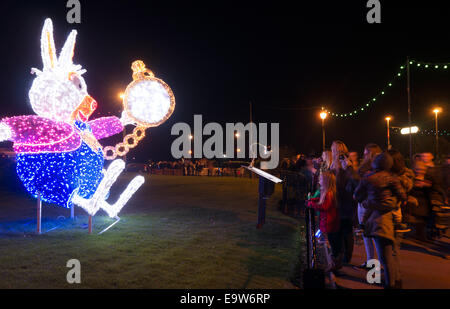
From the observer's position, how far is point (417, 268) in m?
5.03

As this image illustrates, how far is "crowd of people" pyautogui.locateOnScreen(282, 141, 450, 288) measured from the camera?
4078 millimetres

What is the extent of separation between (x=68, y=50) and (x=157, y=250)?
4.43m

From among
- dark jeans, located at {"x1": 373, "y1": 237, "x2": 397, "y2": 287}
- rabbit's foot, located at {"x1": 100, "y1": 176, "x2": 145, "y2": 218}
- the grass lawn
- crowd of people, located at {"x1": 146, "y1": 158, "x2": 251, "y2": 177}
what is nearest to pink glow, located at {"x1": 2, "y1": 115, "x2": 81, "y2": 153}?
rabbit's foot, located at {"x1": 100, "y1": 176, "x2": 145, "y2": 218}

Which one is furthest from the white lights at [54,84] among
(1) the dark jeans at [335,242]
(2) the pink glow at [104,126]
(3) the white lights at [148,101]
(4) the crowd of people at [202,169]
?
(4) the crowd of people at [202,169]

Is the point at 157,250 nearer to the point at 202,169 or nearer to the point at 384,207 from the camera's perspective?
the point at 384,207

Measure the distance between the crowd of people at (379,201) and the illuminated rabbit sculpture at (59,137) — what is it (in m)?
4.46

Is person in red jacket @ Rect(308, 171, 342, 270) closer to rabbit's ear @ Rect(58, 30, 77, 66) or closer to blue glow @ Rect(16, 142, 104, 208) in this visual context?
blue glow @ Rect(16, 142, 104, 208)

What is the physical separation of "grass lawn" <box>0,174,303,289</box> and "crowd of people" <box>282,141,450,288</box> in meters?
0.95

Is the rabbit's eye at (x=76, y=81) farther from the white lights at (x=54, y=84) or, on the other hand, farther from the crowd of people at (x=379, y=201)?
the crowd of people at (x=379, y=201)

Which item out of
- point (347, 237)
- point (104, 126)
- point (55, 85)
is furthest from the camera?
point (104, 126)

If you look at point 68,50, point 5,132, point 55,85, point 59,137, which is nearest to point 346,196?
point 59,137

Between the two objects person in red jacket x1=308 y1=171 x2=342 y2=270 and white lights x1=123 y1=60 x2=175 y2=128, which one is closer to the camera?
person in red jacket x1=308 y1=171 x2=342 y2=270

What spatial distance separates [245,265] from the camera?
520 centimetres
